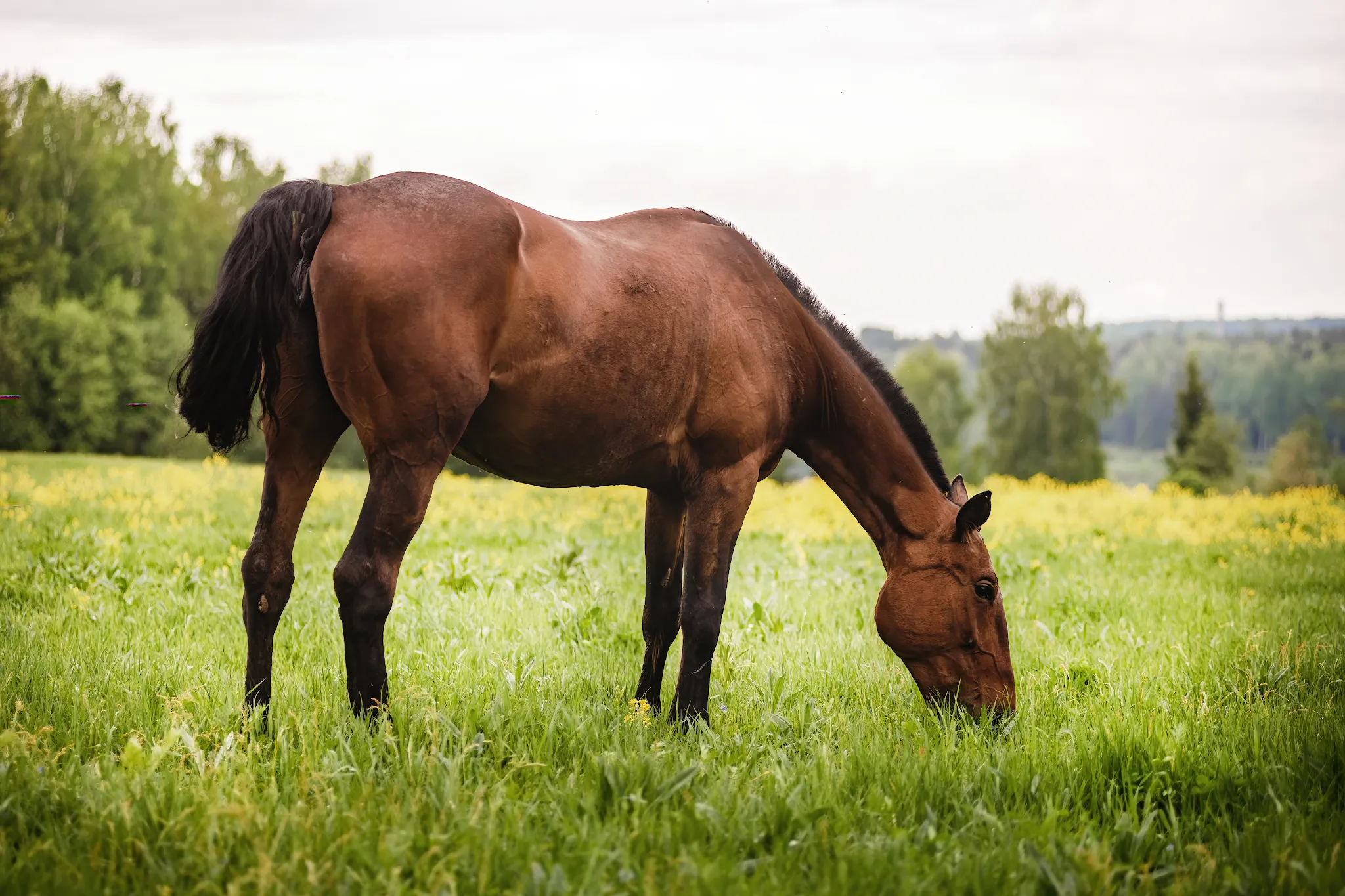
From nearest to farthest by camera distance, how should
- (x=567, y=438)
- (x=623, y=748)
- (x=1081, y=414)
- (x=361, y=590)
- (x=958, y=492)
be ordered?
(x=361, y=590)
(x=623, y=748)
(x=567, y=438)
(x=958, y=492)
(x=1081, y=414)

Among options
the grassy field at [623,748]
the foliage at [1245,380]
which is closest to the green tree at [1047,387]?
the foliage at [1245,380]

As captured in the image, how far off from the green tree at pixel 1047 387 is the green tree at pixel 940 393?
12754 mm

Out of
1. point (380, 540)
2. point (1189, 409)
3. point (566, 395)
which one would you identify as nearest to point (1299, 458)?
Result: point (1189, 409)

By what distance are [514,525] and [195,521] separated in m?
3.64

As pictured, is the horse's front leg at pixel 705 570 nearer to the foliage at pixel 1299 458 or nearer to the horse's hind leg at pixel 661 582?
the horse's hind leg at pixel 661 582

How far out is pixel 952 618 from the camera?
15.7ft

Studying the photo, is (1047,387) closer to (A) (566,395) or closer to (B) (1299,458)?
(B) (1299,458)

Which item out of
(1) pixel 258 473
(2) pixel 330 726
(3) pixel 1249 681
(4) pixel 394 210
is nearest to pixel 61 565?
(2) pixel 330 726

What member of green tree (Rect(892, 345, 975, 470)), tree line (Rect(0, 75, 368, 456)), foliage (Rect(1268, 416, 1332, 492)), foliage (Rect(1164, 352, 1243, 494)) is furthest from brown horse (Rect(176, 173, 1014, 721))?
green tree (Rect(892, 345, 975, 470))

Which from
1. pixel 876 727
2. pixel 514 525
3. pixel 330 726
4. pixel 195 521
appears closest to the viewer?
pixel 330 726

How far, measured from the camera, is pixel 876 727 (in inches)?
172

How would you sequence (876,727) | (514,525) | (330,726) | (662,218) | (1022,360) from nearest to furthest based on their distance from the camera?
(330,726) → (876,727) → (662,218) → (514,525) → (1022,360)

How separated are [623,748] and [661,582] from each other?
3.93 ft

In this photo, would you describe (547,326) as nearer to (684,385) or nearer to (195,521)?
(684,385)
